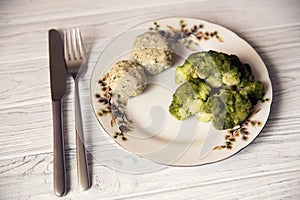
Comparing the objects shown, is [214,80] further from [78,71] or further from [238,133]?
[78,71]

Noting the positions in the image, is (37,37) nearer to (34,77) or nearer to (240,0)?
(34,77)

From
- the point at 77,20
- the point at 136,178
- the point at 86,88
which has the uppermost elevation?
the point at 77,20

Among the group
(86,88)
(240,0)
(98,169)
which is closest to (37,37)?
→ (86,88)

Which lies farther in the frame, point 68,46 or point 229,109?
point 68,46

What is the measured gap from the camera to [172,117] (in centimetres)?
97

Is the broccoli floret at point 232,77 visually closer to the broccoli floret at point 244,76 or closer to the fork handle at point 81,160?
the broccoli floret at point 244,76

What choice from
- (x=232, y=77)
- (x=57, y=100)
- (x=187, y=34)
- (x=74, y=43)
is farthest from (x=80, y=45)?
(x=232, y=77)

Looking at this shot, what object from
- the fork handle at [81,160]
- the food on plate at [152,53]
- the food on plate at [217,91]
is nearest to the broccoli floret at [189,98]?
the food on plate at [217,91]

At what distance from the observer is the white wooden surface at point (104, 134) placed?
0.89 meters

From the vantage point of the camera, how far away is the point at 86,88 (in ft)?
3.40

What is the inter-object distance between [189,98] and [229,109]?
0.32 feet

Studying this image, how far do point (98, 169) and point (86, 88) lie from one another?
234 millimetres

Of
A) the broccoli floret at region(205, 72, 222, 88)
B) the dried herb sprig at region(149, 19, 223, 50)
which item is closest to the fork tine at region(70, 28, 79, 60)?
the dried herb sprig at region(149, 19, 223, 50)

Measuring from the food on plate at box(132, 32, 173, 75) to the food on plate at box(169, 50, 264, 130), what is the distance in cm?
6
